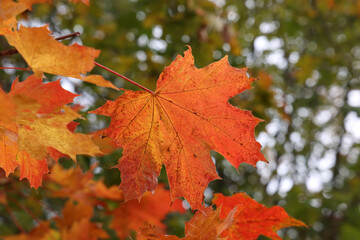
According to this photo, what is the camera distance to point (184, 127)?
982 millimetres

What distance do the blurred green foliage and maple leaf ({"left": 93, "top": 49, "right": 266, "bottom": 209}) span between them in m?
0.92

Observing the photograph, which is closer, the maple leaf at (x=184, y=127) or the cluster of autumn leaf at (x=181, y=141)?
the cluster of autumn leaf at (x=181, y=141)

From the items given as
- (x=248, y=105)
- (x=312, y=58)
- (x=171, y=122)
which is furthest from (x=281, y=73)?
(x=171, y=122)

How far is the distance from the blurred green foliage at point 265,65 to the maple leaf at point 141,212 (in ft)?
0.70

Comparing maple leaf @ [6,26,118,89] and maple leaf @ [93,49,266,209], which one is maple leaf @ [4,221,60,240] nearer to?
maple leaf @ [93,49,266,209]

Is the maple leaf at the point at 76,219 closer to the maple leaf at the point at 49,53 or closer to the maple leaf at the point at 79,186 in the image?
the maple leaf at the point at 79,186

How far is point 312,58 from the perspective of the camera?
11.3ft

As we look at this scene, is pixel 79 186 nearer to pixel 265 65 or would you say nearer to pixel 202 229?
pixel 202 229

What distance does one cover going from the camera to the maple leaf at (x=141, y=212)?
5.93ft

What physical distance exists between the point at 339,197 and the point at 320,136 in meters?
1.91

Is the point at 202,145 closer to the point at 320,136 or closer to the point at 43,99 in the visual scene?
the point at 43,99

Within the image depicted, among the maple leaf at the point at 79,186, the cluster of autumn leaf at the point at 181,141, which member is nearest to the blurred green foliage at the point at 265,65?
the maple leaf at the point at 79,186

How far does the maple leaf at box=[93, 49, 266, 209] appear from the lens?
2.98 feet

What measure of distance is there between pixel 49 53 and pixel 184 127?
0.41 m
